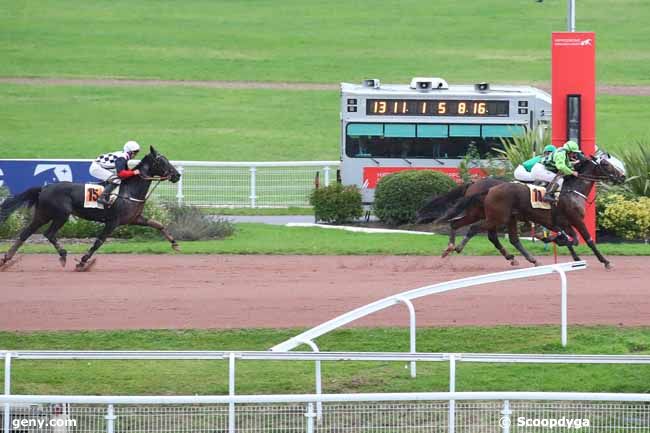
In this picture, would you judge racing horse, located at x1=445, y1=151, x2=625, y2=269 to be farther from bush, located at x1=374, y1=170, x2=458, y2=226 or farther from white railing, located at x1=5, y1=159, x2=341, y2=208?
white railing, located at x1=5, y1=159, x2=341, y2=208

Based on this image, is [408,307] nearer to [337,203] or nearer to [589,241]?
[589,241]

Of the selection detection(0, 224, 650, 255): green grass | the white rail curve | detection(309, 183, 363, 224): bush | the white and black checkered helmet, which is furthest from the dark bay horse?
detection(309, 183, 363, 224): bush

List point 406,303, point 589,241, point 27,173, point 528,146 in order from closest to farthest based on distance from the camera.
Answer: point 406,303, point 589,241, point 528,146, point 27,173

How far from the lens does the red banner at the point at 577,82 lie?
20.5 meters

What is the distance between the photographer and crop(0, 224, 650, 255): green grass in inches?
814

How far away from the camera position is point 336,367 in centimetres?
1341

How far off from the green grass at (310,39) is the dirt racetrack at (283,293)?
991 inches

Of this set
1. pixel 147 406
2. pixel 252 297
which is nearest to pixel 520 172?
pixel 252 297

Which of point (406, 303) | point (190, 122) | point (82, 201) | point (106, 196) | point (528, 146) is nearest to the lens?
point (406, 303)

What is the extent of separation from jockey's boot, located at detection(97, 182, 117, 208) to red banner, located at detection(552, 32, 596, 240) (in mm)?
6448

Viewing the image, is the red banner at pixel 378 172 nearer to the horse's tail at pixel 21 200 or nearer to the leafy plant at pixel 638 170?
the leafy plant at pixel 638 170

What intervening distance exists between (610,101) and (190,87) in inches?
513

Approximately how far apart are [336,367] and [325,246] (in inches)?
314

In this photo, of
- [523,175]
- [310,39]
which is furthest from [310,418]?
[310,39]
